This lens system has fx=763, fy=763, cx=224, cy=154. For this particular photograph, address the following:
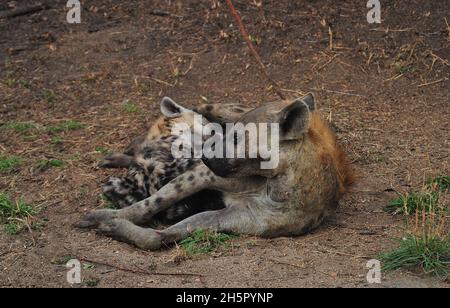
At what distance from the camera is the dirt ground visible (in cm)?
318

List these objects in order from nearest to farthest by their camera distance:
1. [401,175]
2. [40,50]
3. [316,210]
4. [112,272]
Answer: [112,272] < [316,210] < [401,175] < [40,50]

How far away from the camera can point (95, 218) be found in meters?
3.60

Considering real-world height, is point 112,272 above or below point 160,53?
below

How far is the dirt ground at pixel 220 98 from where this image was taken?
10.4 feet

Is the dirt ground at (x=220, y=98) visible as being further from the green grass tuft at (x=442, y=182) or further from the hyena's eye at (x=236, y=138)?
the hyena's eye at (x=236, y=138)

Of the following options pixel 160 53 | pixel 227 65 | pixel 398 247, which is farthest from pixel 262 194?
pixel 160 53

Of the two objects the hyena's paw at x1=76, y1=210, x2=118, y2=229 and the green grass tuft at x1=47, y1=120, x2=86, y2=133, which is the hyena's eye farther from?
the green grass tuft at x1=47, y1=120, x2=86, y2=133

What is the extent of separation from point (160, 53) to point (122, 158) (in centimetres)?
162

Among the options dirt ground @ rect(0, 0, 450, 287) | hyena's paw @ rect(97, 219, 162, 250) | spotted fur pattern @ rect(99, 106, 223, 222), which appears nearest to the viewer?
dirt ground @ rect(0, 0, 450, 287)

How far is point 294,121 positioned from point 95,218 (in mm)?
1052

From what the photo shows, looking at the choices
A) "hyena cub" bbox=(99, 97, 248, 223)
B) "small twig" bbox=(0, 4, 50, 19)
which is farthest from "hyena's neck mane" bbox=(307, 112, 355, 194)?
"small twig" bbox=(0, 4, 50, 19)

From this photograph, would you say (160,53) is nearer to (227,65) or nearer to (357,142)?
(227,65)

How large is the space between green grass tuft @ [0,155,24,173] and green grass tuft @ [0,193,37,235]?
521 mm

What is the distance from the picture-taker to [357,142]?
178 inches
